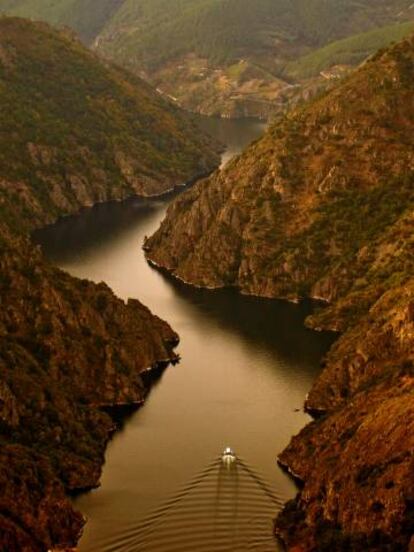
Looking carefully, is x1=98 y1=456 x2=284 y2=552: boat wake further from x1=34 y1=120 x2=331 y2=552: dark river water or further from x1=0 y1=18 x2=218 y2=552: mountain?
x1=0 y1=18 x2=218 y2=552: mountain

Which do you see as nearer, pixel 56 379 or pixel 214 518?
pixel 214 518

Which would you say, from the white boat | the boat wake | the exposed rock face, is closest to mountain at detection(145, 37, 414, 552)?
the boat wake

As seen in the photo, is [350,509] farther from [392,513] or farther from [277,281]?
[277,281]

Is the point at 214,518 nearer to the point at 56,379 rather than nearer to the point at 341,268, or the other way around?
the point at 56,379

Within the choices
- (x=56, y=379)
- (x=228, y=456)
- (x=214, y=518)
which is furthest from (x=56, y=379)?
(x=214, y=518)

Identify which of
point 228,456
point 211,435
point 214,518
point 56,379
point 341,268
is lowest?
point 341,268

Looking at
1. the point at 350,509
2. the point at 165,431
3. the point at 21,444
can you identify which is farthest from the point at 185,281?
the point at 350,509
